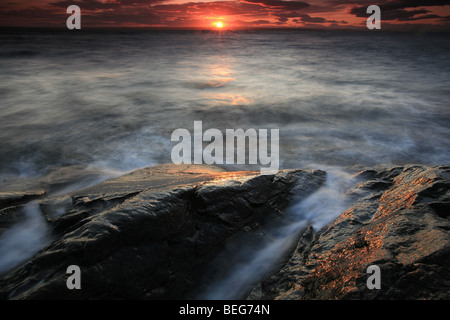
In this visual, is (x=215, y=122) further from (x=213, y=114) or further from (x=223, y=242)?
(x=223, y=242)

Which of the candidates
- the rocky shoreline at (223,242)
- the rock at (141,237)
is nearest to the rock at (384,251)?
the rocky shoreline at (223,242)

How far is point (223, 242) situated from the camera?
2725 millimetres

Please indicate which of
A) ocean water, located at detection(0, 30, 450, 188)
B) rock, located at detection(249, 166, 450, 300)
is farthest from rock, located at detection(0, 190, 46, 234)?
rock, located at detection(249, 166, 450, 300)

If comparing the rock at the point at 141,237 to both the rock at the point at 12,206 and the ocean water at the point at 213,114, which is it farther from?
the ocean water at the point at 213,114

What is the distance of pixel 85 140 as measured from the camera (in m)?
6.38

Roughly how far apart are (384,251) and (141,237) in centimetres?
201

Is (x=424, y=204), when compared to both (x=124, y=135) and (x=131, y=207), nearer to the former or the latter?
(x=131, y=207)

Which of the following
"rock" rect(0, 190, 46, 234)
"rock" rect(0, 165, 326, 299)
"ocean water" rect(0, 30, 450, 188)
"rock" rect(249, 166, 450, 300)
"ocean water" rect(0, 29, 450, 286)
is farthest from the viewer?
"ocean water" rect(0, 30, 450, 188)

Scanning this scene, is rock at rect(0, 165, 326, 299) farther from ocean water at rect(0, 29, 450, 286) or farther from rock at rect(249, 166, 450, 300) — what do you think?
rock at rect(249, 166, 450, 300)

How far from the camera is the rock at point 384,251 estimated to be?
6.38ft

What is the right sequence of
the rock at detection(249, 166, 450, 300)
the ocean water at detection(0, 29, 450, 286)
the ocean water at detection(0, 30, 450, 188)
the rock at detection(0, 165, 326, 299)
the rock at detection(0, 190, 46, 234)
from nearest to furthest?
the rock at detection(249, 166, 450, 300) < the rock at detection(0, 165, 326, 299) < the rock at detection(0, 190, 46, 234) < the ocean water at detection(0, 29, 450, 286) < the ocean water at detection(0, 30, 450, 188)

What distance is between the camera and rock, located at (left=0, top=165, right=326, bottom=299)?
6.81 ft

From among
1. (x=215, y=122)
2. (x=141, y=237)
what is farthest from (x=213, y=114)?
(x=141, y=237)
